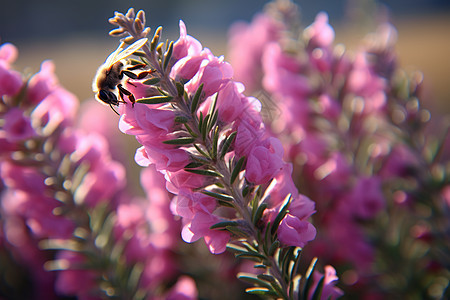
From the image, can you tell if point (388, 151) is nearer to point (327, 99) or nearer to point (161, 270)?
point (327, 99)

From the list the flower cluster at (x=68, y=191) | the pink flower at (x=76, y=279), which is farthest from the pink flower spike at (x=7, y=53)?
the pink flower at (x=76, y=279)

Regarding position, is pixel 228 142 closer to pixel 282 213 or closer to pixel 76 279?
pixel 282 213

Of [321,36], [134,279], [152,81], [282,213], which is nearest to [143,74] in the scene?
[152,81]

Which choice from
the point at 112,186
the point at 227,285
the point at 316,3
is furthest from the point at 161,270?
the point at 316,3

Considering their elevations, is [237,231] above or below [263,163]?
below

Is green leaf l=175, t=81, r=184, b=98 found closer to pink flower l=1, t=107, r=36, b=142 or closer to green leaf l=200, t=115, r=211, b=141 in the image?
green leaf l=200, t=115, r=211, b=141

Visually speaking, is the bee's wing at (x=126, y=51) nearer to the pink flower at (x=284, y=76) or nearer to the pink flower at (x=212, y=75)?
the pink flower at (x=212, y=75)

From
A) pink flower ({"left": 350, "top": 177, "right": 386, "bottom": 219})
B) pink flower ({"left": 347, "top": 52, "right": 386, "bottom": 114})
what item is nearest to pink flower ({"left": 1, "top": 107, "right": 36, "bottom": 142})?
pink flower ({"left": 350, "top": 177, "right": 386, "bottom": 219})
